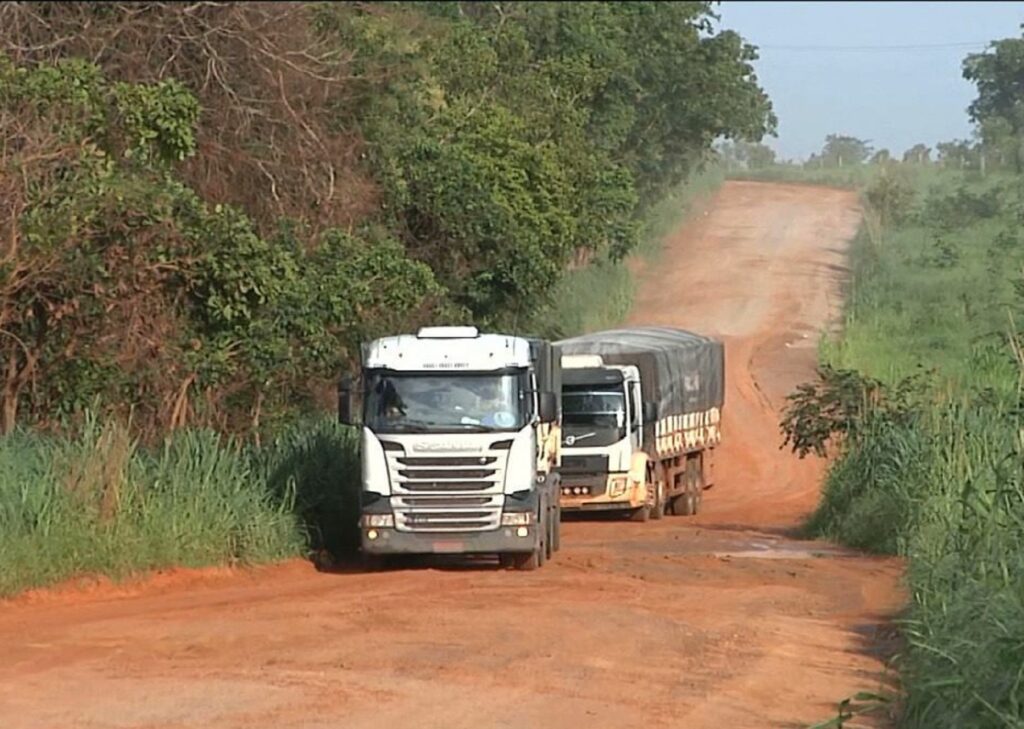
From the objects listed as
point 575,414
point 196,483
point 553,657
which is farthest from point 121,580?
point 575,414

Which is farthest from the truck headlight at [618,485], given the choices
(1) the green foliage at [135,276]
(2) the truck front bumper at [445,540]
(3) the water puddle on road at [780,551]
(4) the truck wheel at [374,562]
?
(2) the truck front bumper at [445,540]

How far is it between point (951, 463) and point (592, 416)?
1235 cm

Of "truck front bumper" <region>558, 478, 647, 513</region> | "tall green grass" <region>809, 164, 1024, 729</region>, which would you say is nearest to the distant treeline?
"truck front bumper" <region>558, 478, 647, 513</region>

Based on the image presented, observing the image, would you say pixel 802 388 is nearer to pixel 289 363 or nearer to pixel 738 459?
pixel 289 363

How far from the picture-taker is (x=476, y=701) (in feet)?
40.8

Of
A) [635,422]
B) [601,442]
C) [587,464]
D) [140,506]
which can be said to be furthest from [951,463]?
[635,422]

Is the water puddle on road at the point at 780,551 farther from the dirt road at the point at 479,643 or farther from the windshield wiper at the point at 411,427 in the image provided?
the windshield wiper at the point at 411,427

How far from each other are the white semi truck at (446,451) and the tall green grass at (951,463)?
14.5ft

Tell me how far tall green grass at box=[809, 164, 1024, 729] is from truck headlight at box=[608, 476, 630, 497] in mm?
3115

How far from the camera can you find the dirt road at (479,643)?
12.2m

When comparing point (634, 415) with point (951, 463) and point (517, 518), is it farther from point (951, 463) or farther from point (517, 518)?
point (951, 463)

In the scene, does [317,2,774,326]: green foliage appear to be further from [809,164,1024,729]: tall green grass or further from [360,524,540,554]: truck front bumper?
[360,524,540,554]: truck front bumper

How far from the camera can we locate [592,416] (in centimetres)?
3048

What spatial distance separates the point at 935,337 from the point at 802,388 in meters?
4.06
